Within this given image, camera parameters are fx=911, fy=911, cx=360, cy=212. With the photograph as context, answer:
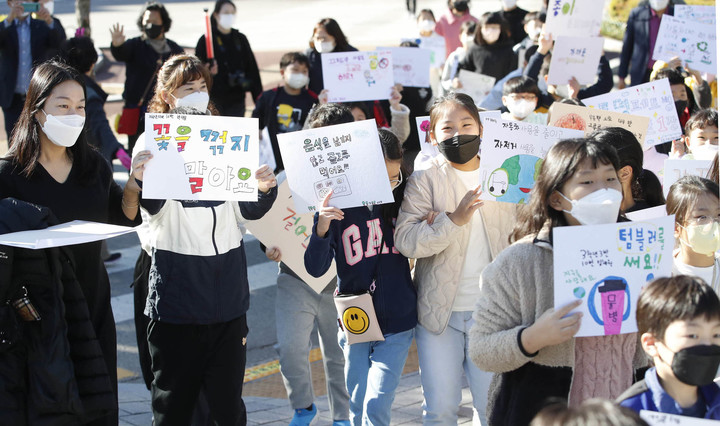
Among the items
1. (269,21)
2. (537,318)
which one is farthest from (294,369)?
(269,21)

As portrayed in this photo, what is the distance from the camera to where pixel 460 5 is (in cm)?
1289

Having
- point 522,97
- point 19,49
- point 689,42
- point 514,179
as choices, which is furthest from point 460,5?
point 514,179

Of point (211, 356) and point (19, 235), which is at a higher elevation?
point (19, 235)

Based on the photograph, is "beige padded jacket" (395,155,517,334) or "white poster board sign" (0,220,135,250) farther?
"beige padded jacket" (395,155,517,334)

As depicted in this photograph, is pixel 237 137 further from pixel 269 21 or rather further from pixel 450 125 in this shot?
pixel 269 21

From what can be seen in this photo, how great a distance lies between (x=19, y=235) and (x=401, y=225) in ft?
5.68

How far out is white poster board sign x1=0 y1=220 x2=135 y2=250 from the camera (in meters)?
3.53

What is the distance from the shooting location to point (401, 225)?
4.38 metres

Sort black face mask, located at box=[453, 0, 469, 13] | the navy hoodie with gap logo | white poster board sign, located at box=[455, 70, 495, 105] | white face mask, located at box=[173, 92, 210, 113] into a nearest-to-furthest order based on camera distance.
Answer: the navy hoodie with gap logo
white face mask, located at box=[173, 92, 210, 113]
white poster board sign, located at box=[455, 70, 495, 105]
black face mask, located at box=[453, 0, 469, 13]

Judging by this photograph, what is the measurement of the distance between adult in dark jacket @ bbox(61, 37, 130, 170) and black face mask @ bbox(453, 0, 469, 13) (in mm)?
6355

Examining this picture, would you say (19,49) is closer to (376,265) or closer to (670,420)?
(376,265)

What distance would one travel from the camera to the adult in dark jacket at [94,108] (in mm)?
7606

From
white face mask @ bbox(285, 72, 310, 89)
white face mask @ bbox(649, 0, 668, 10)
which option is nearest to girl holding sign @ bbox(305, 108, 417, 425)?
white face mask @ bbox(285, 72, 310, 89)

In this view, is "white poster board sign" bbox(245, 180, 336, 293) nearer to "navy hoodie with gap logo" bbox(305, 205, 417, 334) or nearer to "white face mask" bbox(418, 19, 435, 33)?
"navy hoodie with gap logo" bbox(305, 205, 417, 334)
